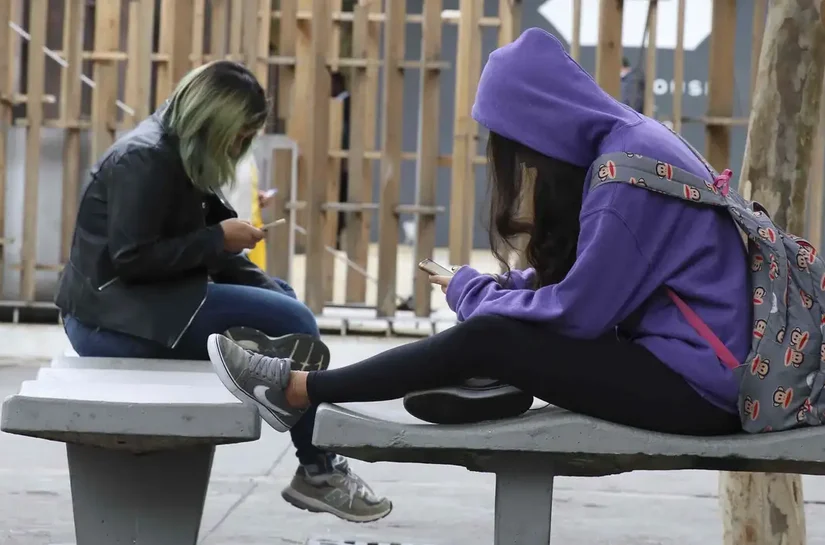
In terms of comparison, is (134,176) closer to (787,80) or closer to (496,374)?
(496,374)

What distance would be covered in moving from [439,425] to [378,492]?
2.07 meters

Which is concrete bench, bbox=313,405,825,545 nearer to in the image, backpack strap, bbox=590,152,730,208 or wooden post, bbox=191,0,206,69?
backpack strap, bbox=590,152,730,208

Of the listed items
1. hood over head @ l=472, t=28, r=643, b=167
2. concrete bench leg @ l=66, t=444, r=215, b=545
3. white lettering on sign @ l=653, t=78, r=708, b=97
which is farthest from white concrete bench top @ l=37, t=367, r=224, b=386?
white lettering on sign @ l=653, t=78, r=708, b=97

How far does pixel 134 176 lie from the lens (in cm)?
335

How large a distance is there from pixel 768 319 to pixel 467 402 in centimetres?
61

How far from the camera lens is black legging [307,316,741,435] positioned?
2424 mm

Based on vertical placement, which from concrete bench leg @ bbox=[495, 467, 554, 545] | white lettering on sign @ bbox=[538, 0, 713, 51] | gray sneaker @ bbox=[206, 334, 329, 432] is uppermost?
white lettering on sign @ bbox=[538, 0, 713, 51]

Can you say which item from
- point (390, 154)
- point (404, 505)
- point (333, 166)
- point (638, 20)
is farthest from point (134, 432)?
point (638, 20)

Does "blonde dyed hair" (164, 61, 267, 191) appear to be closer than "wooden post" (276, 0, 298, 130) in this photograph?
Yes

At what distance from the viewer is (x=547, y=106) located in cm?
249

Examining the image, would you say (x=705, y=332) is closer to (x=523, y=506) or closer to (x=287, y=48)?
(x=523, y=506)

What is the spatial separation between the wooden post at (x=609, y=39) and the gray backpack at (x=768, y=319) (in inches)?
213

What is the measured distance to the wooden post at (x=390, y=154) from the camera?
8641 millimetres

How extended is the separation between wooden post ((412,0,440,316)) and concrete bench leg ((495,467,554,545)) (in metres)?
6.13
